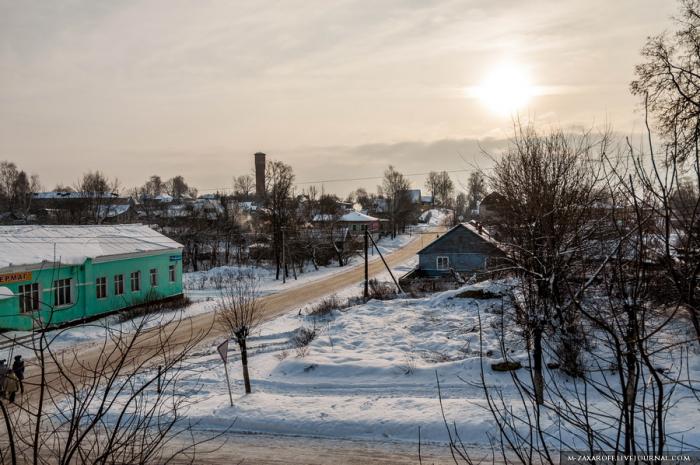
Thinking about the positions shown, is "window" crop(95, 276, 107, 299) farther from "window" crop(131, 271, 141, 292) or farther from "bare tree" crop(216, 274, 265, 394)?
"bare tree" crop(216, 274, 265, 394)

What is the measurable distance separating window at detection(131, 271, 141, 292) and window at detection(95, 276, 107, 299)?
1.90 metres

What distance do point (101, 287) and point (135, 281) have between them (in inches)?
94.5

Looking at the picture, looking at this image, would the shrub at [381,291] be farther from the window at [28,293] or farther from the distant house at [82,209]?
the distant house at [82,209]

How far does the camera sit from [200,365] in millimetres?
15281

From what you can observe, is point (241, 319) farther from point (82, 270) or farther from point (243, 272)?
point (243, 272)

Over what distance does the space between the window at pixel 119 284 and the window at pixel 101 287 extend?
0.66 meters

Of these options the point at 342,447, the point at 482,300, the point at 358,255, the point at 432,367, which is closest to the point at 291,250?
the point at 358,255

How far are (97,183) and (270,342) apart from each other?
180 ft

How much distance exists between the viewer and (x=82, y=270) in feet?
72.2

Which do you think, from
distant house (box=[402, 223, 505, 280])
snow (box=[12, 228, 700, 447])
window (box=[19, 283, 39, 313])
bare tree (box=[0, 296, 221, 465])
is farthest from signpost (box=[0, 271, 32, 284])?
distant house (box=[402, 223, 505, 280])

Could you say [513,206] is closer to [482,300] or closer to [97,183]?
[482,300]

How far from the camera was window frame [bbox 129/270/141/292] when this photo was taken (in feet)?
82.5

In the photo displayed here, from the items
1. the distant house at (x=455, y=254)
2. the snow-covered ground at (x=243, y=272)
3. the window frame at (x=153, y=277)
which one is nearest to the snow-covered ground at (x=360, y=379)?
the window frame at (x=153, y=277)

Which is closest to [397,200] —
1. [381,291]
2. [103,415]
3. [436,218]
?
[436,218]
